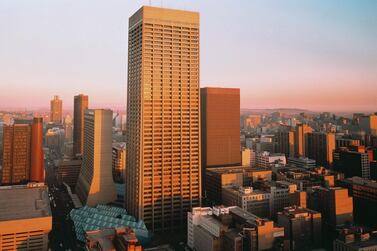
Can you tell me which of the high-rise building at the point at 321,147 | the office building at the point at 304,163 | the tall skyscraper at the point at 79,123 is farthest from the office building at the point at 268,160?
the tall skyscraper at the point at 79,123

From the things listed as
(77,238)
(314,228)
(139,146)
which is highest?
(139,146)

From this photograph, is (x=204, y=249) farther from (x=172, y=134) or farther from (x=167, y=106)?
(x=167, y=106)

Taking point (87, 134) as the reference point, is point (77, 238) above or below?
below

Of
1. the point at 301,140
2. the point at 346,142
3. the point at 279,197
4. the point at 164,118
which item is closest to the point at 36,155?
the point at 164,118

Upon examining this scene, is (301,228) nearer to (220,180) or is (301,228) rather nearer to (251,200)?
(251,200)

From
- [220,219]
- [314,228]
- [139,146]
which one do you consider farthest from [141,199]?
[314,228]

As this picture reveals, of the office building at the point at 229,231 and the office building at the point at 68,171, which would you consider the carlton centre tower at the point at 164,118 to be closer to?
the office building at the point at 229,231
